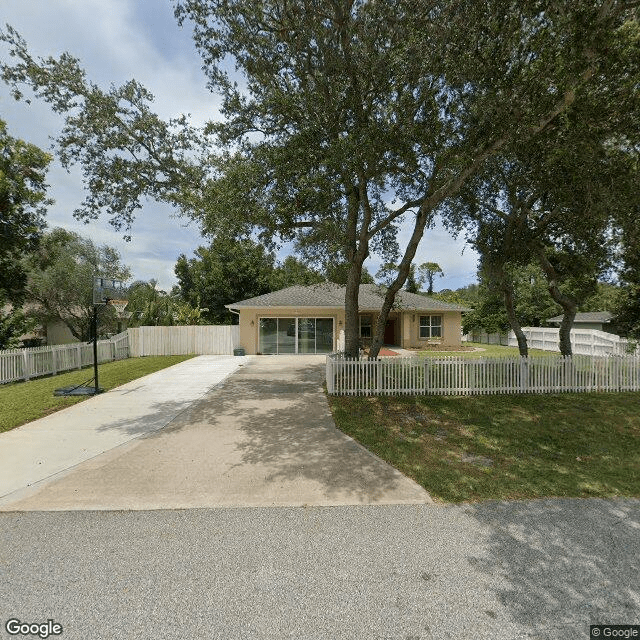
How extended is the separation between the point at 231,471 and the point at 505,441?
4.58 m

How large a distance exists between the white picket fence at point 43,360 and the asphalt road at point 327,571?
9727 mm

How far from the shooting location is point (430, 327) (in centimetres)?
2119

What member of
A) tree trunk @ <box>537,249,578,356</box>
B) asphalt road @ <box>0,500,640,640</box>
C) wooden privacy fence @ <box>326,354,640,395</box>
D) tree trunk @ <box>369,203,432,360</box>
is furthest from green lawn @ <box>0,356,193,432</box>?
tree trunk @ <box>537,249,578,356</box>

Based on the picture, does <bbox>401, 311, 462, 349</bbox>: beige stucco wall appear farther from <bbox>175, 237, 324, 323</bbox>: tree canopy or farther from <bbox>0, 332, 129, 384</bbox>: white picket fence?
<bbox>0, 332, 129, 384</bbox>: white picket fence

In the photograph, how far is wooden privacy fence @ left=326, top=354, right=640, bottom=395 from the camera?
28.7ft

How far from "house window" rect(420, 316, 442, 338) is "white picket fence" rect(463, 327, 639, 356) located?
21.9ft

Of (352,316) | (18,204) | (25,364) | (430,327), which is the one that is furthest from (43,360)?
(430,327)

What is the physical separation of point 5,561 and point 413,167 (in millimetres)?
8712

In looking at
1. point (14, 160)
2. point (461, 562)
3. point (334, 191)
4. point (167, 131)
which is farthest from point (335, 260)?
point (14, 160)

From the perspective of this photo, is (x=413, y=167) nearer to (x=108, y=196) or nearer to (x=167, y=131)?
(x=167, y=131)

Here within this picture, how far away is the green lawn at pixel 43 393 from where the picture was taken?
22.3 ft

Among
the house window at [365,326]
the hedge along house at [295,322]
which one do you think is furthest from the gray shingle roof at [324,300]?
the house window at [365,326]

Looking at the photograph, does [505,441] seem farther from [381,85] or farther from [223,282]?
[223,282]

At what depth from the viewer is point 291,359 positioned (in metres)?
16.7
